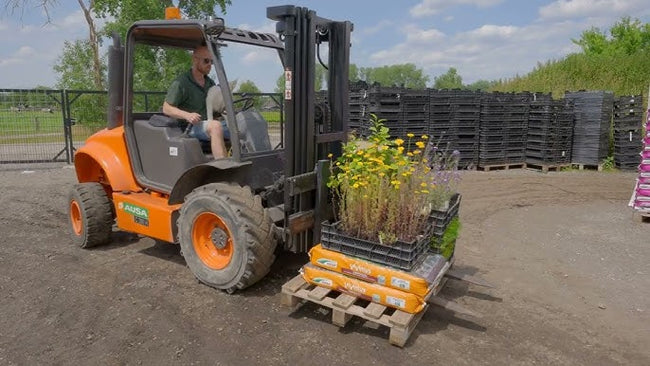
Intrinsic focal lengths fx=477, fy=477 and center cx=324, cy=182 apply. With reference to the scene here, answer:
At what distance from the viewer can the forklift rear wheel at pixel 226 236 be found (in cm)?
407

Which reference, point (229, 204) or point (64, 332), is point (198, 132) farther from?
point (64, 332)

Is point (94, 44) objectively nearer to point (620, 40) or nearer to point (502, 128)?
point (502, 128)

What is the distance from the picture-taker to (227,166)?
4262 millimetres

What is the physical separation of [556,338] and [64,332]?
12.6 ft

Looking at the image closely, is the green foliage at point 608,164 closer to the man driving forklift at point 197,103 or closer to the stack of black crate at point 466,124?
the stack of black crate at point 466,124

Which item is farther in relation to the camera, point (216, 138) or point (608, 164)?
point (608, 164)

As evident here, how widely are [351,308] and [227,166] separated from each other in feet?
5.45

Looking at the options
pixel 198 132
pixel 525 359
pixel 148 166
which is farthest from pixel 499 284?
pixel 148 166

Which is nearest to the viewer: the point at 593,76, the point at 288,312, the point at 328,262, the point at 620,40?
the point at 328,262

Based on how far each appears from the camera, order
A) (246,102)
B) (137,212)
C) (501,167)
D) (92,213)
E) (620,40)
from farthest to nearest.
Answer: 1. (620,40)
2. (501,167)
3. (92,213)
4. (246,102)
5. (137,212)

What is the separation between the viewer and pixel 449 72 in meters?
93.6

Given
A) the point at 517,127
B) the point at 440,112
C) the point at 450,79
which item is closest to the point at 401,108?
the point at 440,112

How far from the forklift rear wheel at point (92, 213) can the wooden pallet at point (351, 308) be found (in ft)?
9.16

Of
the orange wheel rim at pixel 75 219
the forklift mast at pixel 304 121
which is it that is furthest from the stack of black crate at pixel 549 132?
the orange wheel rim at pixel 75 219
